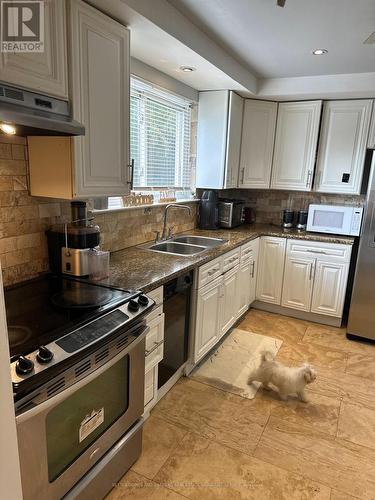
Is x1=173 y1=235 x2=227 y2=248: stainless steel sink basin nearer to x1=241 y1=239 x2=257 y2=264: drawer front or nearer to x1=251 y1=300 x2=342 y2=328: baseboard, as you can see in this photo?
x1=241 y1=239 x2=257 y2=264: drawer front

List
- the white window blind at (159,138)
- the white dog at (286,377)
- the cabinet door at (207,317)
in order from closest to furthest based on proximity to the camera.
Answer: the white dog at (286,377)
the cabinet door at (207,317)
the white window blind at (159,138)

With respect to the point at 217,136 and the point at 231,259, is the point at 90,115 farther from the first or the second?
the point at 217,136

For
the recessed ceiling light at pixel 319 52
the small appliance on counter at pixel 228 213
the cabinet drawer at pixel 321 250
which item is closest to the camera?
the recessed ceiling light at pixel 319 52

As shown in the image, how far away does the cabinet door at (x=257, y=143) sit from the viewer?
11.7ft

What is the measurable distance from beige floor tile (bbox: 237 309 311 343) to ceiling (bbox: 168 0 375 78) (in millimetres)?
2458

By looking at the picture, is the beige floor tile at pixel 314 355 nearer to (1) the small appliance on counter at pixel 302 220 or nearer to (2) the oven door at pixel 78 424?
(1) the small appliance on counter at pixel 302 220

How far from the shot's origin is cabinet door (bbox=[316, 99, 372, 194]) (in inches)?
129

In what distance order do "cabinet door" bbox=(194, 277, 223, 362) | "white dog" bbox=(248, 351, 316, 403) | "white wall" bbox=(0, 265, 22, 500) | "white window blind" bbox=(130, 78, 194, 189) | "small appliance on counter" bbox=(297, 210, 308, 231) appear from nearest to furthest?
"white wall" bbox=(0, 265, 22, 500)
"white dog" bbox=(248, 351, 316, 403)
"cabinet door" bbox=(194, 277, 223, 362)
"white window blind" bbox=(130, 78, 194, 189)
"small appliance on counter" bbox=(297, 210, 308, 231)

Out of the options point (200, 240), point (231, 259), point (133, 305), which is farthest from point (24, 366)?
point (200, 240)

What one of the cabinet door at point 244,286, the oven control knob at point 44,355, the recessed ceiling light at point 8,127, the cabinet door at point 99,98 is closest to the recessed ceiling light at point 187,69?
the cabinet door at point 99,98

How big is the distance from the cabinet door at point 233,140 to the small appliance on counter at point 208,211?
0.19 metres

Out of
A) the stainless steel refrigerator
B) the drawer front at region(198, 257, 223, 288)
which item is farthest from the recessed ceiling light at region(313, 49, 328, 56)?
the drawer front at region(198, 257, 223, 288)

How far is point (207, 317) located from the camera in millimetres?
2512

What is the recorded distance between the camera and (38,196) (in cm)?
169
